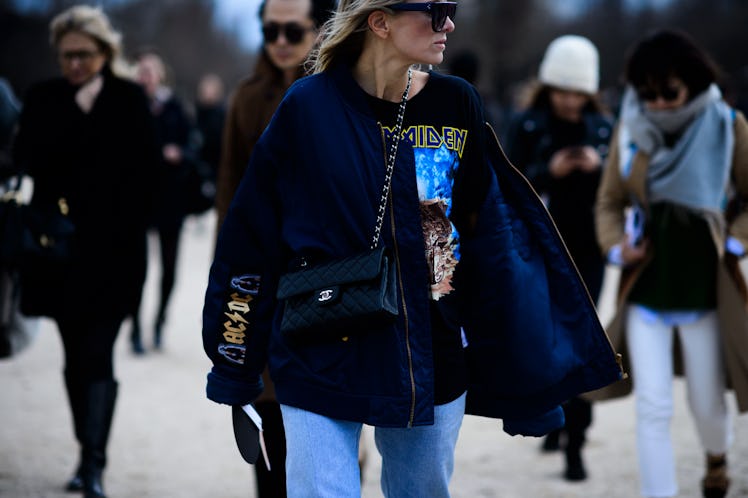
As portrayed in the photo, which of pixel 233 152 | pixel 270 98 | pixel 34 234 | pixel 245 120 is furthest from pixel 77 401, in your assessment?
pixel 270 98

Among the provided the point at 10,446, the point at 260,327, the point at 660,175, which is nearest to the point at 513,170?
the point at 260,327

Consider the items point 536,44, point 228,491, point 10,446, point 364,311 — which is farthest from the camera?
point 536,44

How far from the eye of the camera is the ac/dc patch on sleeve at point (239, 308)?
9.12ft

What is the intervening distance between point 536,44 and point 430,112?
41937 mm

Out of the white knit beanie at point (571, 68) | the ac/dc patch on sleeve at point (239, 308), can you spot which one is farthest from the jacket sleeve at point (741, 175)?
the ac/dc patch on sleeve at point (239, 308)

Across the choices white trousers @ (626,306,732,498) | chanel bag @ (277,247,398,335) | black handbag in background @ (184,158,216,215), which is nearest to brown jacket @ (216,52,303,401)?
chanel bag @ (277,247,398,335)

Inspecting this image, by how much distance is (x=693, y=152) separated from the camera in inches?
174

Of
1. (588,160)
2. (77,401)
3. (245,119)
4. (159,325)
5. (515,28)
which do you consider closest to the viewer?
(245,119)

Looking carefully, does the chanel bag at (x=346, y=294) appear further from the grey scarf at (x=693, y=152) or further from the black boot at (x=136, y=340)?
the black boot at (x=136, y=340)

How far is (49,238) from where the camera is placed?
4.57 metres

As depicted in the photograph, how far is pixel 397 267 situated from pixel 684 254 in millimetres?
2303

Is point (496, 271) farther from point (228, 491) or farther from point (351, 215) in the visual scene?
point (228, 491)

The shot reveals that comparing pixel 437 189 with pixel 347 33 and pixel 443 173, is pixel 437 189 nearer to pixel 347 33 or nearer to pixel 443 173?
pixel 443 173

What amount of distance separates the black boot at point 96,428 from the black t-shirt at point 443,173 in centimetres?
245
